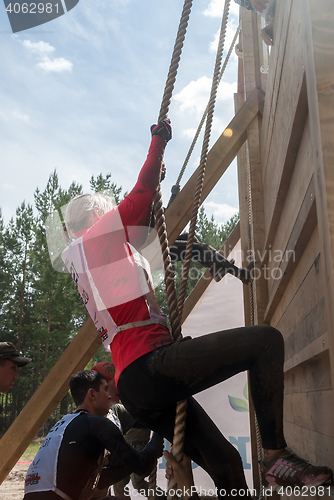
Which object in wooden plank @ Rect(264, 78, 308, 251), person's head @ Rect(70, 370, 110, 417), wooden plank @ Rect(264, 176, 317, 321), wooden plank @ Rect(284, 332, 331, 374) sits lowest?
person's head @ Rect(70, 370, 110, 417)

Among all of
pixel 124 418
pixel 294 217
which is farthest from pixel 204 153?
pixel 124 418

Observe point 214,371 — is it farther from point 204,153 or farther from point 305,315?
point 204,153

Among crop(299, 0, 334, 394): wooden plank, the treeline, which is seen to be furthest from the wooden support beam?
the treeline

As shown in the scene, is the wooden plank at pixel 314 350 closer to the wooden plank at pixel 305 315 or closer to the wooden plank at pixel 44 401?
the wooden plank at pixel 305 315

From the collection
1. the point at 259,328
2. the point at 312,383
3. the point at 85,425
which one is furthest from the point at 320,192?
the point at 85,425

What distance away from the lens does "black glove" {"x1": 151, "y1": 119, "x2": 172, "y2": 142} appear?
5.42ft

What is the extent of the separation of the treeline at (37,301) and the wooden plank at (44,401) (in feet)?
59.8

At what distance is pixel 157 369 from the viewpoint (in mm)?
1342

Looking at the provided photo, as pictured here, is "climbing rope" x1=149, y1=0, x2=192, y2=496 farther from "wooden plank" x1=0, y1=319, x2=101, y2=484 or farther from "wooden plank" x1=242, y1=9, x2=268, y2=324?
"wooden plank" x1=242, y1=9, x2=268, y2=324

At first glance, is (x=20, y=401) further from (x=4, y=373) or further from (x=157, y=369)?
(x=157, y=369)

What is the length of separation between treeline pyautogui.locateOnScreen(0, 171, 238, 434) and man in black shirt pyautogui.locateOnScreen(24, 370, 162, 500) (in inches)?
744

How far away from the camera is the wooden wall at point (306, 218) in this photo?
95 centimetres

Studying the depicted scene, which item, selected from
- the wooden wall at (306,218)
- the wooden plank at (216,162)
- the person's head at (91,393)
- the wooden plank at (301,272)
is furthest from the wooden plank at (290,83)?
the person's head at (91,393)

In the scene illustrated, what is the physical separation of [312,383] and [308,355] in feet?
0.62
